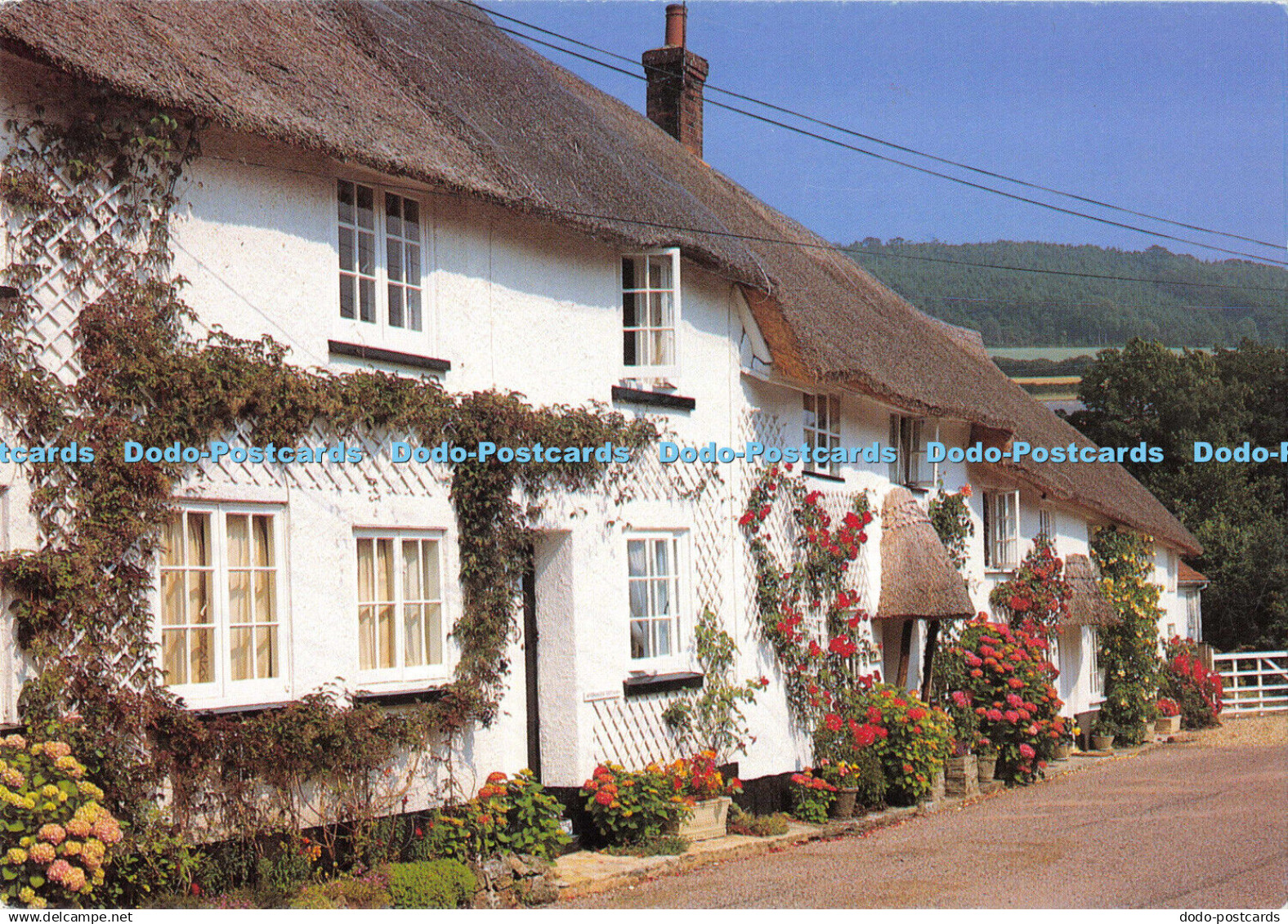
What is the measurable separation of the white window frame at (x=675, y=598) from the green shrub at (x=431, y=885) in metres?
3.32

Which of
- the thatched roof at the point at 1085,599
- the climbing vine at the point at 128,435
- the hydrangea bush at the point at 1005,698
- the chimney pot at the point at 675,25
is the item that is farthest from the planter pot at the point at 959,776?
the chimney pot at the point at 675,25

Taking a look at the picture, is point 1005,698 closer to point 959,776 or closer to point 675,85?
point 959,776

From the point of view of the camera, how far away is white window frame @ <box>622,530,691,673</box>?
1190 cm

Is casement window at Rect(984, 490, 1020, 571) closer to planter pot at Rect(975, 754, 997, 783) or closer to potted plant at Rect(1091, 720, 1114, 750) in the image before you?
potted plant at Rect(1091, 720, 1114, 750)

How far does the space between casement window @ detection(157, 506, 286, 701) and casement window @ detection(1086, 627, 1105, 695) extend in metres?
19.0

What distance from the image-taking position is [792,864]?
10734 mm

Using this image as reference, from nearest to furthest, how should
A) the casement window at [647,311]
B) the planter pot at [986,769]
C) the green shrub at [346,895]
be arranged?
1. the green shrub at [346,895]
2. the casement window at [647,311]
3. the planter pot at [986,769]

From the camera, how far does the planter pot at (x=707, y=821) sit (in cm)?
1160

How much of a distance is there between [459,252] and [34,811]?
199 inches

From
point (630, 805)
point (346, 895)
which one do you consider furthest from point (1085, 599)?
point (346, 895)

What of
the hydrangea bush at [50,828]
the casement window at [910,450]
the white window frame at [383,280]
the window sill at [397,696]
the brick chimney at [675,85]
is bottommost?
the hydrangea bush at [50,828]

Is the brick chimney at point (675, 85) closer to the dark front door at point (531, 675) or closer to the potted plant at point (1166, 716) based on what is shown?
the dark front door at point (531, 675)

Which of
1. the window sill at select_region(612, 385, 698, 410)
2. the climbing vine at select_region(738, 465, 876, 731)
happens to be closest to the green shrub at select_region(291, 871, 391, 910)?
the window sill at select_region(612, 385, 698, 410)

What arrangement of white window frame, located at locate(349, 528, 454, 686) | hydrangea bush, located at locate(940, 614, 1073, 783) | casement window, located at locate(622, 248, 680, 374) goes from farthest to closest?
hydrangea bush, located at locate(940, 614, 1073, 783), casement window, located at locate(622, 248, 680, 374), white window frame, located at locate(349, 528, 454, 686)
